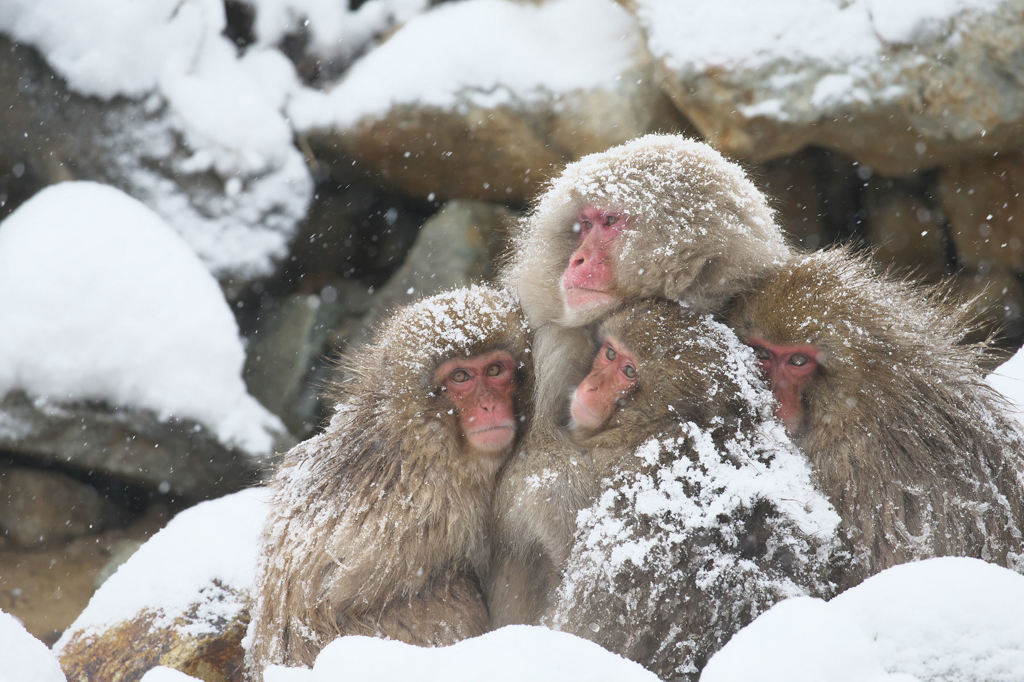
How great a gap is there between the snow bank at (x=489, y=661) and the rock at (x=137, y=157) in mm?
4545

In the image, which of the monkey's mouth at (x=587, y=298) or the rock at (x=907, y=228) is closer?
A: the monkey's mouth at (x=587, y=298)

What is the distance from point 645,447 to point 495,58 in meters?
3.65

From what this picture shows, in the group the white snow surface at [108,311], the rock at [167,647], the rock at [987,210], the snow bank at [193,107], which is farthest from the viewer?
the snow bank at [193,107]

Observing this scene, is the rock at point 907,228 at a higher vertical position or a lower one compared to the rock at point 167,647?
higher

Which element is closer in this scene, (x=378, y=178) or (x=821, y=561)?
(x=821, y=561)

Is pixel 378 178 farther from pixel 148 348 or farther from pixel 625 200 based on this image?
pixel 625 200

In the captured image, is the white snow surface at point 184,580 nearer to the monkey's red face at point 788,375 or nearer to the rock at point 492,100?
the monkey's red face at point 788,375

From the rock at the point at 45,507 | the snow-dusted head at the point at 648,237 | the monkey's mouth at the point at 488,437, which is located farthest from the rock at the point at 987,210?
the rock at the point at 45,507

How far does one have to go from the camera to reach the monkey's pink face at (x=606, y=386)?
2445 mm

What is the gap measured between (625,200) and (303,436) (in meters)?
4.05

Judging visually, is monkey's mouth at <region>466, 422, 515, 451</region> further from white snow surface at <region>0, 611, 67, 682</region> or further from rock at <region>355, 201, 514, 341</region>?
rock at <region>355, 201, 514, 341</region>

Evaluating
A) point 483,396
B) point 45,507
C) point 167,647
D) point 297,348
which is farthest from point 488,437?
point 45,507

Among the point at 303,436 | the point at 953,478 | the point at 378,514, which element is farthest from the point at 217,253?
the point at 953,478

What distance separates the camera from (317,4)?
20.0ft
